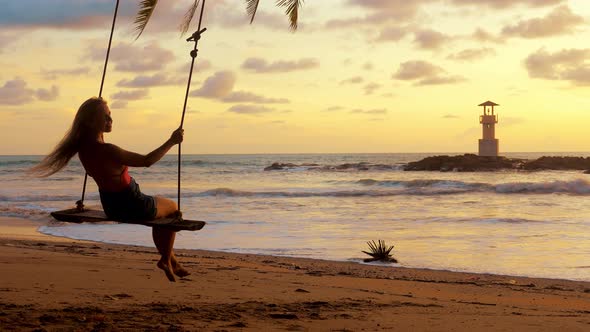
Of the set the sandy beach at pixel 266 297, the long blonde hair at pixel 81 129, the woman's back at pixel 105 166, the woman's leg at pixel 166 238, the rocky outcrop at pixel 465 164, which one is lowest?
the sandy beach at pixel 266 297

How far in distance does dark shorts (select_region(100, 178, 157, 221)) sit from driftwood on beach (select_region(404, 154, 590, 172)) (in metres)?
54.8

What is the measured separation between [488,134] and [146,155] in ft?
193

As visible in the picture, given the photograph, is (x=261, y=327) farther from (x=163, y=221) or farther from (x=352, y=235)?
(x=352, y=235)

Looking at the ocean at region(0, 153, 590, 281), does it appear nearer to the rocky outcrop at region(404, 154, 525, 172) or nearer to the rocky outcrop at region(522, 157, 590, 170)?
the rocky outcrop at region(404, 154, 525, 172)

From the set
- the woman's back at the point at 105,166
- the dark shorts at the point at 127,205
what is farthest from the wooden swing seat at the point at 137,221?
the woman's back at the point at 105,166

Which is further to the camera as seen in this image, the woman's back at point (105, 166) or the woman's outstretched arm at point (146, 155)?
the woman's back at point (105, 166)

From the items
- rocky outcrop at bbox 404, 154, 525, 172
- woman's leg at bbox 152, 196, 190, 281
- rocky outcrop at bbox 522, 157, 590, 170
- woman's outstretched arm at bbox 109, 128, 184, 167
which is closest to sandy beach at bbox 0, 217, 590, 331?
woman's leg at bbox 152, 196, 190, 281

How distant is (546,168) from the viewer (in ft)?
196

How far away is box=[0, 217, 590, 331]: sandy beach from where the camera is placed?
645cm

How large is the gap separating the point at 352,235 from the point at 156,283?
836cm

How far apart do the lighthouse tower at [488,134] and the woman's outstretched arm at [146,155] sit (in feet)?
188

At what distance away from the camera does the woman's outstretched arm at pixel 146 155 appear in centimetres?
550

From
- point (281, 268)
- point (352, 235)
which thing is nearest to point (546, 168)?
point (352, 235)

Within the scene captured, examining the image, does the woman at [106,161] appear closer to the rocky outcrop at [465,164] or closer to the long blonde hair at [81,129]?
the long blonde hair at [81,129]
